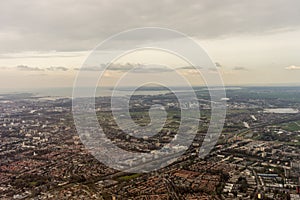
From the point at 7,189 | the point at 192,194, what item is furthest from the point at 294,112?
the point at 7,189

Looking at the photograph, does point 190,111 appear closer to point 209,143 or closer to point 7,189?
point 209,143

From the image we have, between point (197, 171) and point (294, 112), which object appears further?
point (294, 112)

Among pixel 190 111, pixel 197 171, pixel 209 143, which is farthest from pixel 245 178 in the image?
pixel 209 143

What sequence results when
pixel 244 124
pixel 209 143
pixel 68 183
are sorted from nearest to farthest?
pixel 68 183 < pixel 209 143 < pixel 244 124

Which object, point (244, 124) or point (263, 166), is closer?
point (263, 166)

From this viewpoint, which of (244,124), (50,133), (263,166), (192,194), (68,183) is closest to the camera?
(192,194)

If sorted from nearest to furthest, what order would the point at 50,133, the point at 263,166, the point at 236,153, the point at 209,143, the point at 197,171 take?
the point at 197,171, the point at 263,166, the point at 236,153, the point at 209,143, the point at 50,133

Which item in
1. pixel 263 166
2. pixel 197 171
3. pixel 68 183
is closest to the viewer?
pixel 68 183

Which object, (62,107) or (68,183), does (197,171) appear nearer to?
(68,183)

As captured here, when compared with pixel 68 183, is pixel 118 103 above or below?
above
